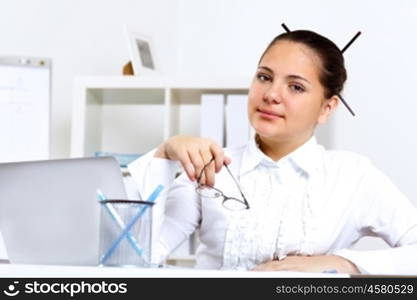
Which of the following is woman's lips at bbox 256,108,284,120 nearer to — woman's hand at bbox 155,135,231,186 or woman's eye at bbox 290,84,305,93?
woman's eye at bbox 290,84,305,93

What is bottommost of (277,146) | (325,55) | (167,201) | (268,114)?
(167,201)

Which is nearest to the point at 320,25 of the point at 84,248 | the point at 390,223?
the point at 390,223

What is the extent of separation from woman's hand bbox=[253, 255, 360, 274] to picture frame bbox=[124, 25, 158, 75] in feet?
4.68

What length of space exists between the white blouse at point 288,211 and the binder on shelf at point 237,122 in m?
0.67

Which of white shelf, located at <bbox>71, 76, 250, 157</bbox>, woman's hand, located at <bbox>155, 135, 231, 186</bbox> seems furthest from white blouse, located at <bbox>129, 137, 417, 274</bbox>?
white shelf, located at <bbox>71, 76, 250, 157</bbox>

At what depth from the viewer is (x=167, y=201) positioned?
1822mm

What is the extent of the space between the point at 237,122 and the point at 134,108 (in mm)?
561

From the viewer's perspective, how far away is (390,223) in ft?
5.81

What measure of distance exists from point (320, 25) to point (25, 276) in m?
2.17

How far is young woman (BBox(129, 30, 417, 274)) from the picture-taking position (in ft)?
5.72

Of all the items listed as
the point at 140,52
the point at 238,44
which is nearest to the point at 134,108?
the point at 140,52

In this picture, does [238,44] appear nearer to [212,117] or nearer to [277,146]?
[212,117]

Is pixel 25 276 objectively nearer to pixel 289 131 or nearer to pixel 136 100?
pixel 289 131

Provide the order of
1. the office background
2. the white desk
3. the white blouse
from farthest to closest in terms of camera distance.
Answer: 1. the office background
2. the white blouse
3. the white desk
